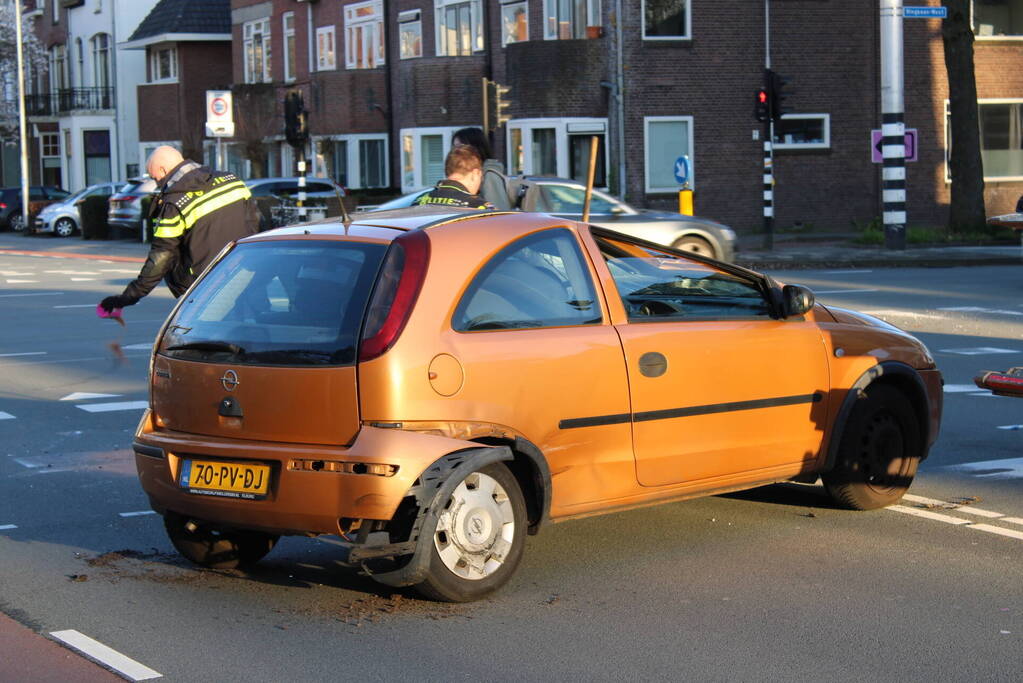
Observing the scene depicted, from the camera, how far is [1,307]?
65.8ft

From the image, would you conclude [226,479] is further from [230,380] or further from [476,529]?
[476,529]

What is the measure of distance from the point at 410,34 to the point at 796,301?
35136 millimetres

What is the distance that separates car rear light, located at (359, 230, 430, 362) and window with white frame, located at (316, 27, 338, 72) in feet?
130

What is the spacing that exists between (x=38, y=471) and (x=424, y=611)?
3838 millimetres

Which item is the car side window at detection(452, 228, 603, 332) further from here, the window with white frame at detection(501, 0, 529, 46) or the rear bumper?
the window with white frame at detection(501, 0, 529, 46)

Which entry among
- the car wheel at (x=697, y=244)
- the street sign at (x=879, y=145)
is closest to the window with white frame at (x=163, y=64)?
the street sign at (x=879, y=145)

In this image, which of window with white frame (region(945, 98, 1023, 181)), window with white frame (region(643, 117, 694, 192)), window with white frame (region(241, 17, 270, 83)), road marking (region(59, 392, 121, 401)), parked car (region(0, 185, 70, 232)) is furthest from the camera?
parked car (region(0, 185, 70, 232))

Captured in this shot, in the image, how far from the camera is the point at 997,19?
3706cm

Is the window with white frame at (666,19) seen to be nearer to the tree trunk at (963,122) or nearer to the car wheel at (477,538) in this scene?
the tree trunk at (963,122)

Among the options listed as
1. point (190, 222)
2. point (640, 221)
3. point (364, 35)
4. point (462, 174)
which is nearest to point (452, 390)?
point (462, 174)

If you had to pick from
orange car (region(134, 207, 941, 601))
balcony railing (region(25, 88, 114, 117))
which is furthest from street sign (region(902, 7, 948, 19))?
balcony railing (region(25, 88, 114, 117))

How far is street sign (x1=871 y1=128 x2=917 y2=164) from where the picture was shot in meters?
27.5

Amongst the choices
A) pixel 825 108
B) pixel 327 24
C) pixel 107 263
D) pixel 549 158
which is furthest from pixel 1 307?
pixel 327 24

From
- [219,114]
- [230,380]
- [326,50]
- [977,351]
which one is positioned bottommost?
[977,351]
